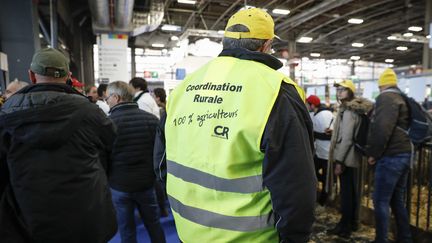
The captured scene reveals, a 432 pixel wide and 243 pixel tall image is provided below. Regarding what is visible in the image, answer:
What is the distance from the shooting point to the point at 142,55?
19516 mm

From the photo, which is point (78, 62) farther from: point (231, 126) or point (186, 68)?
point (231, 126)

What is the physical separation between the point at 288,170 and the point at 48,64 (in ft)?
4.35

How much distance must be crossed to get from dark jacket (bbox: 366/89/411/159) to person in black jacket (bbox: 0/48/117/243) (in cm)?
215

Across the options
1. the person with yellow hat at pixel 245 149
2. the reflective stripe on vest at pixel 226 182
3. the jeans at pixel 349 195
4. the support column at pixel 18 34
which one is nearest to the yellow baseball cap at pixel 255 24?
the person with yellow hat at pixel 245 149

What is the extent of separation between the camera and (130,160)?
248 centimetres

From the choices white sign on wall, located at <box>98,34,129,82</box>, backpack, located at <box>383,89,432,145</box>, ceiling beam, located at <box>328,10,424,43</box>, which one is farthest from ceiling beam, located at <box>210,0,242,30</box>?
backpack, located at <box>383,89,432,145</box>

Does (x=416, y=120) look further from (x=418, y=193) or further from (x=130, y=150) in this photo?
(x=130, y=150)

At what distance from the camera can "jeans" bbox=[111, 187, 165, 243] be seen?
2.55 metres

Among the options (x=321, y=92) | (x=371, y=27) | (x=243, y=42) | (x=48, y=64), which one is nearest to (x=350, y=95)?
(x=243, y=42)

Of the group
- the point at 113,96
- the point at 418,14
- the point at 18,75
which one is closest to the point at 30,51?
the point at 18,75

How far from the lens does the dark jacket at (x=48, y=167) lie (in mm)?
1449

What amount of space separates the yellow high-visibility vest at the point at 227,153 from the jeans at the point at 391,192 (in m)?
1.93

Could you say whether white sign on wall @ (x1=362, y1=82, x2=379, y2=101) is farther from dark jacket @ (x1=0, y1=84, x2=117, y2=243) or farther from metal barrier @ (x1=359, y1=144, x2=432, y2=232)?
dark jacket @ (x1=0, y1=84, x2=117, y2=243)

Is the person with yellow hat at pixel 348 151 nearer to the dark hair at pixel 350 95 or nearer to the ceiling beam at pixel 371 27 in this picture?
the dark hair at pixel 350 95
